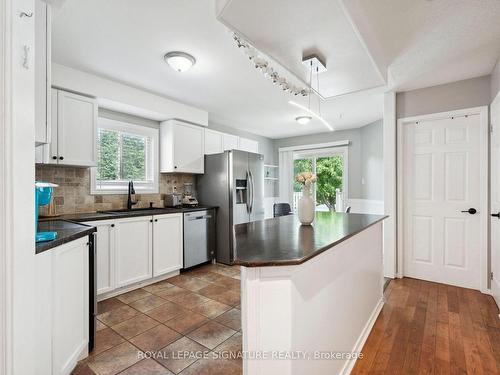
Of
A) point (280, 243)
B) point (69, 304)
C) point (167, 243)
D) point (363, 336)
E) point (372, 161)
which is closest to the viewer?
point (280, 243)

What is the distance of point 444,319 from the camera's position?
7.75 feet

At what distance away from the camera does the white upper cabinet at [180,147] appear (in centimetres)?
385

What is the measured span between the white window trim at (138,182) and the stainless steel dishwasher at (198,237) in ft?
2.52

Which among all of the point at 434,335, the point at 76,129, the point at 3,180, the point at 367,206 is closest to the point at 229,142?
the point at 76,129

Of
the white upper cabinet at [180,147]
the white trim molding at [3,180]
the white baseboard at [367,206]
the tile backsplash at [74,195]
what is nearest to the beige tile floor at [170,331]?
the white trim molding at [3,180]

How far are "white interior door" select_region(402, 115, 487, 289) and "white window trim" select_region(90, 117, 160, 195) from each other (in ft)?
11.6

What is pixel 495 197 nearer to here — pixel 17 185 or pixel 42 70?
pixel 17 185

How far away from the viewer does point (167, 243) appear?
338cm

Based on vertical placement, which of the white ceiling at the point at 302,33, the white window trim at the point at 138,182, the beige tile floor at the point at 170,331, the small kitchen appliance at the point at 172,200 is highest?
the white ceiling at the point at 302,33

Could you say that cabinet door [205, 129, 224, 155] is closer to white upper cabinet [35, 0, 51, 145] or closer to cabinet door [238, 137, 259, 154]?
cabinet door [238, 137, 259, 154]

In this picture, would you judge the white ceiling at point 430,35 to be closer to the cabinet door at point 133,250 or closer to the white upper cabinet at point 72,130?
the white upper cabinet at point 72,130

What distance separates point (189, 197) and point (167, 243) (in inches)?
38.1

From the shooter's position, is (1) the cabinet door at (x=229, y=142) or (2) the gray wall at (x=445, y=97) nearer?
(2) the gray wall at (x=445, y=97)

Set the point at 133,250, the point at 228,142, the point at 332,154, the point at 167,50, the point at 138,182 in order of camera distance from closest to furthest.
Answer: the point at 167,50
the point at 133,250
the point at 138,182
the point at 228,142
the point at 332,154
